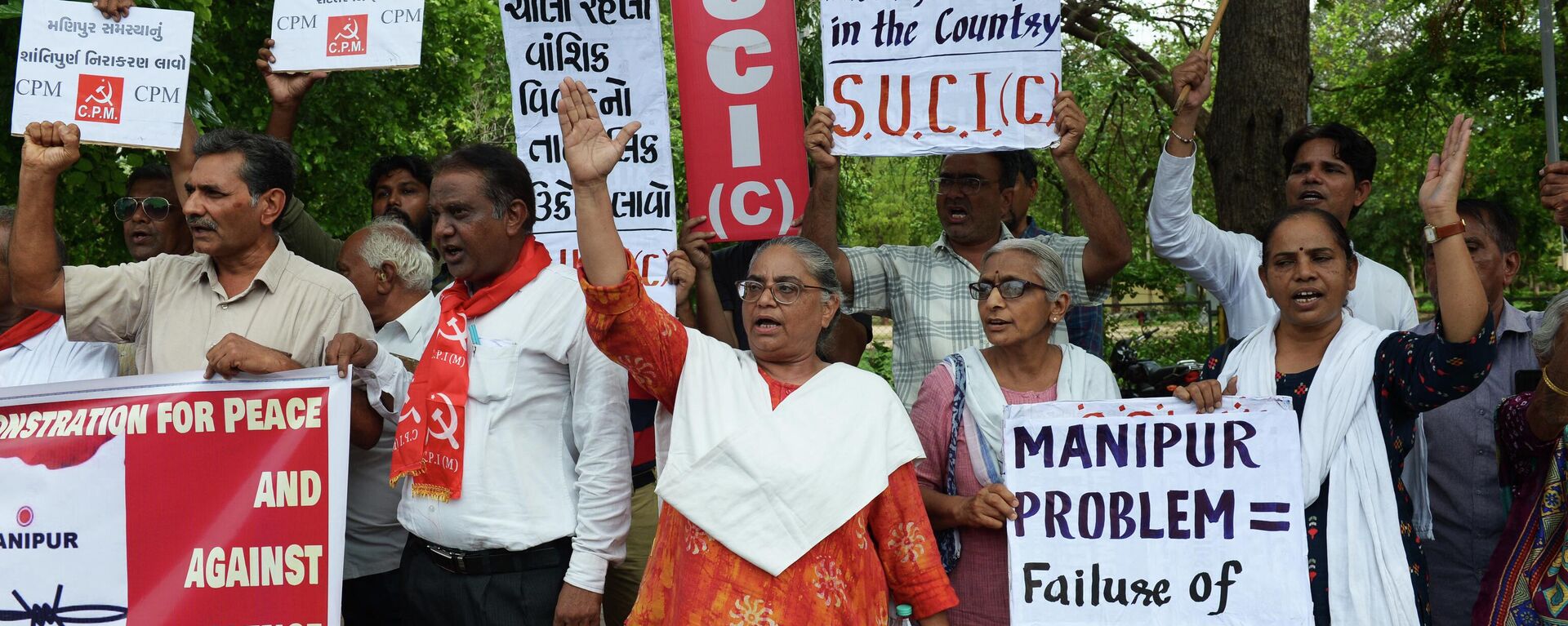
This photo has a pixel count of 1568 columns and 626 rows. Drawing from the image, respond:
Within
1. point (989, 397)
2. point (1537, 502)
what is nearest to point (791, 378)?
point (989, 397)

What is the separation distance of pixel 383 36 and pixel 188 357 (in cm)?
151

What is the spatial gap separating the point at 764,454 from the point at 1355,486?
5.00 feet

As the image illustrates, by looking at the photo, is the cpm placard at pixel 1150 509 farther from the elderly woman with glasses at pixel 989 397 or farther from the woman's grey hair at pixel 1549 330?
the woman's grey hair at pixel 1549 330

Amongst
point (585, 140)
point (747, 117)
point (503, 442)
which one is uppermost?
point (747, 117)

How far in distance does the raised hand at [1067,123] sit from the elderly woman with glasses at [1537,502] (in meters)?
1.42

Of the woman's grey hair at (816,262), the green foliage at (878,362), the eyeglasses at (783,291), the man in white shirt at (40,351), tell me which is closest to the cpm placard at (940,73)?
the woman's grey hair at (816,262)

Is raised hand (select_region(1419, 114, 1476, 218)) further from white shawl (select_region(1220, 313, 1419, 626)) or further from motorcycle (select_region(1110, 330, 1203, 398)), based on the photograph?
motorcycle (select_region(1110, 330, 1203, 398))

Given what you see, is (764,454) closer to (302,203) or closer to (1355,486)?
(1355,486)

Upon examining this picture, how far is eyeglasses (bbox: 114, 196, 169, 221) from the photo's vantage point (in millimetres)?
4734

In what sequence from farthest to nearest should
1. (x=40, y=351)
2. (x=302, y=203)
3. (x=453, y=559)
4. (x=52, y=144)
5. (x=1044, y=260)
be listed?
(x=302, y=203) → (x=40, y=351) → (x=52, y=144) → (x=1044, y=260) → (x=453, y=559)

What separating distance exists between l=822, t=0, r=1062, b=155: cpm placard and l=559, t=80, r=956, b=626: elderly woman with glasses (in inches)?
46.1

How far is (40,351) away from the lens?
430cm

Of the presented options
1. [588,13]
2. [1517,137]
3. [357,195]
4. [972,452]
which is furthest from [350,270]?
[1517,137]

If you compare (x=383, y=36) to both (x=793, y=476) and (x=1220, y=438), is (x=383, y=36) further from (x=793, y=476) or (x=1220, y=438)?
(x=1220, y=438)
